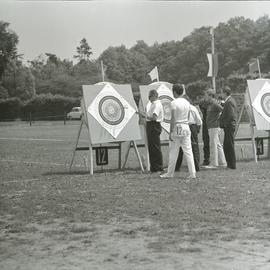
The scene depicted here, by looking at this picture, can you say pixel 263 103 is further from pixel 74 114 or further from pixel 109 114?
pixel 74 114

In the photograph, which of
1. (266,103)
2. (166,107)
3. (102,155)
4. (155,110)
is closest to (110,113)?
(102,155)

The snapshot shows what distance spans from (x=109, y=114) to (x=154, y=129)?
1.10 m

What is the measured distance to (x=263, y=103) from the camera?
13500mm

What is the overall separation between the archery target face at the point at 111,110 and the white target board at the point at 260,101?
121 inches

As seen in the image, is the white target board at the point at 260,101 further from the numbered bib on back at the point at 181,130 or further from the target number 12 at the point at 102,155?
the target number 12 at the point at 102,155

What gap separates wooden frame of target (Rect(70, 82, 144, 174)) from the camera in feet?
38.4

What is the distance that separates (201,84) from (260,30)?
10.9 metres

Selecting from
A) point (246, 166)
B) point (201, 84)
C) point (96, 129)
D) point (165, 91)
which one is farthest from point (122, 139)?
point (201, 84)

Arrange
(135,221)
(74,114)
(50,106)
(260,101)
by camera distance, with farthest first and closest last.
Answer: (74,114) → (50,106) → (260,101) → (135,221)

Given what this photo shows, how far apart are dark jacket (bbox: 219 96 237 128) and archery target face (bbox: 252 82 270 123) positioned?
1483 mm

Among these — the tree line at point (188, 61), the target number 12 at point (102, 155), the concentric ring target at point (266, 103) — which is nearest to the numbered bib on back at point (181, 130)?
the target number 12 at point (102, 155)

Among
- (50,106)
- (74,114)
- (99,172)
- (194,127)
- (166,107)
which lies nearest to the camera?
(194,127)

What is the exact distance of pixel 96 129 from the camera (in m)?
11.7

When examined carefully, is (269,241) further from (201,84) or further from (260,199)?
(201,84)
